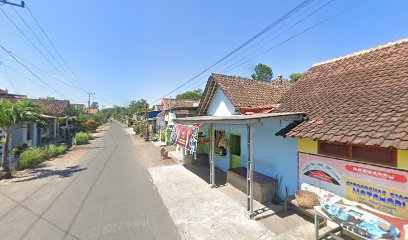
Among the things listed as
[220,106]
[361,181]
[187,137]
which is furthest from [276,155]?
[220,106]

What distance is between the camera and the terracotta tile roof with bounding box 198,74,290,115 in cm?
1113

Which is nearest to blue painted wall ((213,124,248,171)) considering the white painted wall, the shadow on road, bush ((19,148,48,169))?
the white painted wall

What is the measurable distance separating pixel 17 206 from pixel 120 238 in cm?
471

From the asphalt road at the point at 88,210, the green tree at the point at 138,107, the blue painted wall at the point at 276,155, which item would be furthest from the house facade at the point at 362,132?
the green tree at the point at 138,107

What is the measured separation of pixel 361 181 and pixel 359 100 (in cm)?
227

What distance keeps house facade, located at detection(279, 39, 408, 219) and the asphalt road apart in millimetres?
4392

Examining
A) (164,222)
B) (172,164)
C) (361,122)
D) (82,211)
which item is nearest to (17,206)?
(82,211)

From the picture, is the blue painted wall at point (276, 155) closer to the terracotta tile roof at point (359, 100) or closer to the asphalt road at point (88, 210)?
the terracotta tile roof at point (359, 100)

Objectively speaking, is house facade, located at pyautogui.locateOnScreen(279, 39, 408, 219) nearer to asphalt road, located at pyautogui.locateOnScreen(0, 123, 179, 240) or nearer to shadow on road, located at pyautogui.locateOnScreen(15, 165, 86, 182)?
asphalt road, located at pyautogui.locateOnScreen(0, 123, 179, 240)

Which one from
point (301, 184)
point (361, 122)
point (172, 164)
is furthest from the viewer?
point (172, 164)

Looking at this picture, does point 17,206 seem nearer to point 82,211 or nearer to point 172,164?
point 82,211

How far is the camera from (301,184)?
6.54m

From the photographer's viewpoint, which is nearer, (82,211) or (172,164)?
(82,211)

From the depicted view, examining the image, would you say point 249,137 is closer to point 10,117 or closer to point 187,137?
point 187,137
